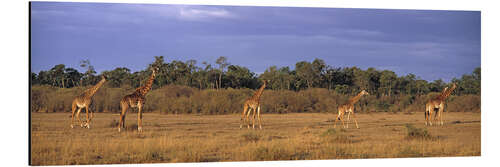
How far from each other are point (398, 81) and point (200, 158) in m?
20.1

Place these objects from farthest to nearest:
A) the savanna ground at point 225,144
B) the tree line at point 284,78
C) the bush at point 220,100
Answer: the tree line at point 284,78 < the bush at point 220,100 < the savanna ground at point 225,144

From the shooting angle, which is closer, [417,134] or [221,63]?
[417,134]

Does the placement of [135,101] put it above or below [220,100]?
above

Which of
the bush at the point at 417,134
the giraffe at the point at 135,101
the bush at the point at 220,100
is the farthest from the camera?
the bush at the point at 220,100

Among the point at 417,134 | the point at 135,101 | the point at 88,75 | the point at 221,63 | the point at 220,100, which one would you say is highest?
the point at 221,63

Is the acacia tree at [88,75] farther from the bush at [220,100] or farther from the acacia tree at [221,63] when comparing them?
the acacia tree at [221,63]

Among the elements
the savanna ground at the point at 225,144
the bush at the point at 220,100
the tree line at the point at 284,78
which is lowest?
the savanna ground at the point at 225,144

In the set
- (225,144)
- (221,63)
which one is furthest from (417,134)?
(221,63)

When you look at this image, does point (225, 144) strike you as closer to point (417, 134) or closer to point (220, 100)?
point (417, 134)

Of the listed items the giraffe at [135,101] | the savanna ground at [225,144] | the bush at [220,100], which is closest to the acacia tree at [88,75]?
the bush at [220,100]

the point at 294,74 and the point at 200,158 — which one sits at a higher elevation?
the point at 294,74

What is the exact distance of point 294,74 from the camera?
30.4 metres

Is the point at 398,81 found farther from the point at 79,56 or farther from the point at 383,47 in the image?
the point at 79,56

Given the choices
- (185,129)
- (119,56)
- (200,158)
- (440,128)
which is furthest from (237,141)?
(440,128)
